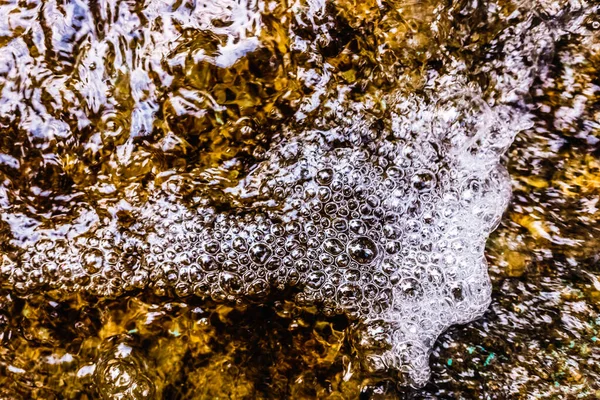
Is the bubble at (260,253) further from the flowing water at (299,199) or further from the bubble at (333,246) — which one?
the bubble at (333,246)

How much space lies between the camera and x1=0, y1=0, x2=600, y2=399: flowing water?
1079mm

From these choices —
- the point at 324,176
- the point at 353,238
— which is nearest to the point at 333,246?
the point at 353,238

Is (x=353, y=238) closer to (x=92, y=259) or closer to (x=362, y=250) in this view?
(x=362, y=250)

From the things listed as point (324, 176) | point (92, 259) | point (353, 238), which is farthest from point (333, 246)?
point (92, 259)

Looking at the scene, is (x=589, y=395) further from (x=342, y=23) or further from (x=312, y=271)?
(x=342, y=23)

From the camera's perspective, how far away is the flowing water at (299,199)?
3.54 feet

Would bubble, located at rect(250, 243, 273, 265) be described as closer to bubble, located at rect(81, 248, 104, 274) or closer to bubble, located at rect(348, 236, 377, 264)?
bubble, located at rect(348, 236, 377, 264)

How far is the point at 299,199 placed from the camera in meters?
1.18

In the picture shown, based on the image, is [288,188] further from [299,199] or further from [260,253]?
[260,253]

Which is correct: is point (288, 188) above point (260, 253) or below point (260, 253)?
above

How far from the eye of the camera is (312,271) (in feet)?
3.90

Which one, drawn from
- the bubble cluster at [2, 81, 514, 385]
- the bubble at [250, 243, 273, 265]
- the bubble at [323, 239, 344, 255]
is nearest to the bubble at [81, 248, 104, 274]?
the bubble cluster at [2, 81, 514, 385]

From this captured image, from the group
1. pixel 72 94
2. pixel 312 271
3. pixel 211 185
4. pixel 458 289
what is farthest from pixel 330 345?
pixel 72 94

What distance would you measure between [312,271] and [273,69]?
53 centimetres
